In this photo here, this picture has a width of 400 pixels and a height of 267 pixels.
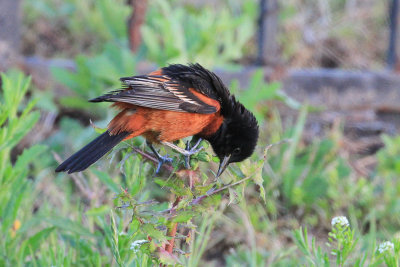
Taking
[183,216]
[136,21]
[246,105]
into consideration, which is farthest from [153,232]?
[136,21]

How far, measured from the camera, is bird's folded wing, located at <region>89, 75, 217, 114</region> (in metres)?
2.28

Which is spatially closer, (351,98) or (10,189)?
(10,189)

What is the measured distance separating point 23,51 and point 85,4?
2.54 ft

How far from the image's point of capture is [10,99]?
2119mm

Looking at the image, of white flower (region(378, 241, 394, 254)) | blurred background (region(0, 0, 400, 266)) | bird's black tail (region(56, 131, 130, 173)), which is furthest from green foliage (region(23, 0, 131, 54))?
white flower (region(378, 241, 394, 254))

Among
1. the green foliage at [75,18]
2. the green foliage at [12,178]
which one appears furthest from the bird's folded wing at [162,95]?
the green foliage at [75,18]

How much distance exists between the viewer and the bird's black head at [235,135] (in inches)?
88.4

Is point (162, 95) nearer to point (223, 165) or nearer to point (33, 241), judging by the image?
point (223, 165)

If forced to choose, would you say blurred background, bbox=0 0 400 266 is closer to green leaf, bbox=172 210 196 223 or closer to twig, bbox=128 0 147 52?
twig, bbox=128 0 147 52

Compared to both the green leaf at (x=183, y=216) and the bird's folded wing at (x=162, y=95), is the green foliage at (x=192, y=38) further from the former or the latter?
the green leaf at (x=183, y=216)

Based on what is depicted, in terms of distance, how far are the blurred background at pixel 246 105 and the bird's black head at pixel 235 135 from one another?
0.38 m

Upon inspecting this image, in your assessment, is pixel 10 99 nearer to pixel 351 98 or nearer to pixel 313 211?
pixel 313 211

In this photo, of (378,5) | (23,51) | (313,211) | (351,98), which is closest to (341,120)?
(351,98)

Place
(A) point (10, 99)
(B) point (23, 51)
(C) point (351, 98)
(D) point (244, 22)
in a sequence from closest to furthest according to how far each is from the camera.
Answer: (A) point (10, 99)
(D) point (244, 22)
(C) point (351, 98)
(B) point (23, 51)
